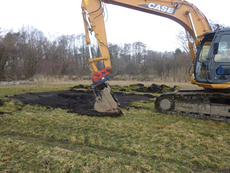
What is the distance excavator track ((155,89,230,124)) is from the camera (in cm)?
470

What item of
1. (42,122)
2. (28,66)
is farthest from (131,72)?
(42,122)

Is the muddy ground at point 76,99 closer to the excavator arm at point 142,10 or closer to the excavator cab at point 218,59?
the excavator arm at point 142,10

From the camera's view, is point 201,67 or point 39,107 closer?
point 201,67

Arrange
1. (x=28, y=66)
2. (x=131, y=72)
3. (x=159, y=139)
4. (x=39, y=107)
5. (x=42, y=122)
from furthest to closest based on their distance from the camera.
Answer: (x=131, y=72)
(x=28, y=66)
(x=39, y=107)
(x=42, y=122)
(x=159, y=139)

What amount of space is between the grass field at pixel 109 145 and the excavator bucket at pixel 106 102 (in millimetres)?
419

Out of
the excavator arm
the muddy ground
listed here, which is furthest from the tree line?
the excavator arm

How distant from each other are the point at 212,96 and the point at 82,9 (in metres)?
4.99

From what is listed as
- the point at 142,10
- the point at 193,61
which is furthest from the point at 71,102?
the point at 193,61

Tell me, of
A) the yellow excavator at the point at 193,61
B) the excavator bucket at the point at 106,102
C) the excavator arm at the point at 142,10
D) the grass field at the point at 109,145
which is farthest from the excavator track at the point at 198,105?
the excavator bucket at the point at 106,102

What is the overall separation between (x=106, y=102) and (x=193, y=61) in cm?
307

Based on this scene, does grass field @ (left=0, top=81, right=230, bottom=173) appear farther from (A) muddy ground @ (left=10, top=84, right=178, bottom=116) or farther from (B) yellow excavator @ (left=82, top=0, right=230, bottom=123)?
(A) muddy ground @ (left=10, top=84, right=178, bottom=116)

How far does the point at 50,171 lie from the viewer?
7.45ft

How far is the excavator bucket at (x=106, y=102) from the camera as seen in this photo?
5207 millimetres

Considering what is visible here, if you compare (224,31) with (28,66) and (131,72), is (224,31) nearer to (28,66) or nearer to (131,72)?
(28,66)
